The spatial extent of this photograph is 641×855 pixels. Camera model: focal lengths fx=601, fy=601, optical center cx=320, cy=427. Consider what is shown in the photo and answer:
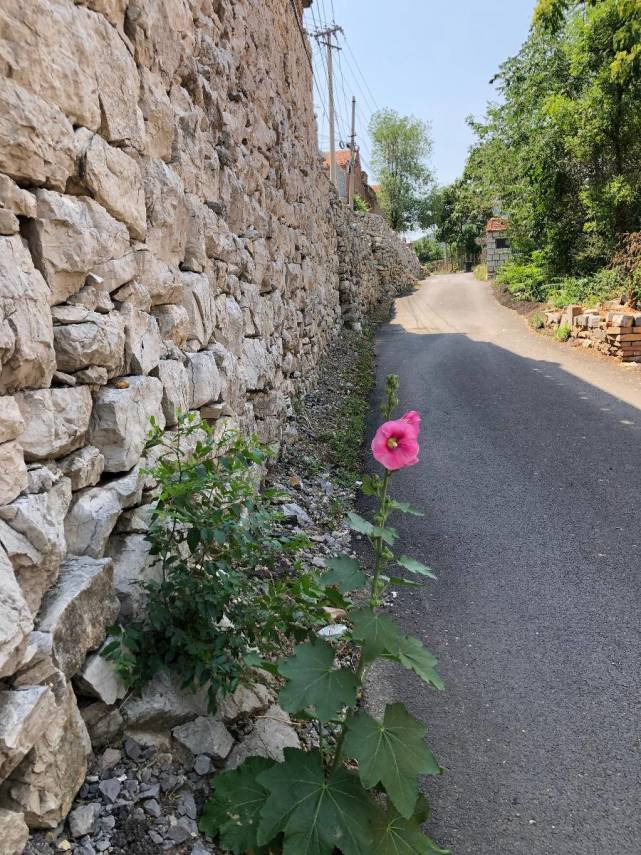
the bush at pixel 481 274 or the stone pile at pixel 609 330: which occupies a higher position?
the stone pile at pixel 609 330

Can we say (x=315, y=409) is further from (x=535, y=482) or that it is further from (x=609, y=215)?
(x=609, y=215)

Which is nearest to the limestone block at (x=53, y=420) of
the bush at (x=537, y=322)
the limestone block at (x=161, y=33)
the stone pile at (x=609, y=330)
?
the limestone block at (x=161, y=33)

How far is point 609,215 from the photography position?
1414 cm

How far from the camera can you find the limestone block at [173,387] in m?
3.09

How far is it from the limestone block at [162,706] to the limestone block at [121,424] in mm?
881

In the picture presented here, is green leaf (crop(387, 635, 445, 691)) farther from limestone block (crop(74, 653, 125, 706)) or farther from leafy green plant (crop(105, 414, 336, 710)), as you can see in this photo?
limestone block (crop(74, 653, 125, 706))

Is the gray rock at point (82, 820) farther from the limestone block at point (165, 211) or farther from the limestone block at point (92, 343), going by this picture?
the limestone block at point (165, 211)

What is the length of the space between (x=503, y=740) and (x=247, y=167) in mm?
4858

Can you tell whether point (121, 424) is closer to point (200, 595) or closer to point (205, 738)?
point (200, 595)

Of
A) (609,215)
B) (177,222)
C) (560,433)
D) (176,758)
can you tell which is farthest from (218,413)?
(609,215)

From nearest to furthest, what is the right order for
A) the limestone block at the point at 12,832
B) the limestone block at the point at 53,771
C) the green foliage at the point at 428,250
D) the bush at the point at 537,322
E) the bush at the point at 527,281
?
Result: 1. the limestone block at the point at 12,832
2. the limestone block at the point at 53,771
3. the bush at the point at 537,322
4. the bush at the point at 527,281
5. the green foliage at the point at 428,250

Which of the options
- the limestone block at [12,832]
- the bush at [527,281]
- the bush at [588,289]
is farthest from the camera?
the bush at [527,281]

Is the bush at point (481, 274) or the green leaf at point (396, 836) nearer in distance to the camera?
the green leaf at point (396, 836)

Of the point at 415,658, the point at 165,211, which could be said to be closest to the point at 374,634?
the point at 415,658
